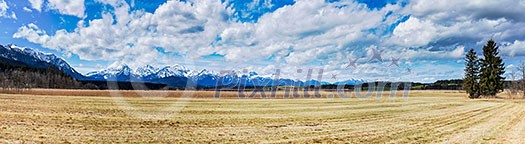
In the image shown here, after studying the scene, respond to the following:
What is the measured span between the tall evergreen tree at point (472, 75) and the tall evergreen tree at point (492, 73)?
1035 mm

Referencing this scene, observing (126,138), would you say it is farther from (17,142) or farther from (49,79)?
(49,79)

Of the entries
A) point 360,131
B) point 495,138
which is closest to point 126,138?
point 360,131

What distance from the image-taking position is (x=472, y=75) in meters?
77.9

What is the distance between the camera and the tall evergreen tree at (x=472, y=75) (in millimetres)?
76812

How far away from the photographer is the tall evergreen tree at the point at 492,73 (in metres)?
74.6

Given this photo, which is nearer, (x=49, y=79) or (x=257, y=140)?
(x=257, y=140)

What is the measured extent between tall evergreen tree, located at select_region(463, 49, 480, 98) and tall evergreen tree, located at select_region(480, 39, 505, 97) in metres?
1.04

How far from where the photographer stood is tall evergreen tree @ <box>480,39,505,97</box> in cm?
7462

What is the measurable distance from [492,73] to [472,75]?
12.9 ft

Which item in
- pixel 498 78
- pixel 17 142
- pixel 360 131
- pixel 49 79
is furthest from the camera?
pixel 49 79

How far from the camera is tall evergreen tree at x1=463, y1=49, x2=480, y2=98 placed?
7681cm

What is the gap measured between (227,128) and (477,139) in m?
12.9

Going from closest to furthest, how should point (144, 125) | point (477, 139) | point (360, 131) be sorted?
point (477, 139) → point (360, 131) → point (144, 125)

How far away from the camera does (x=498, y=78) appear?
7525 cm
